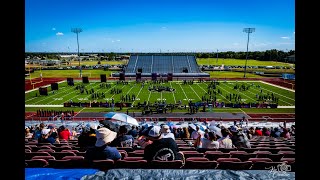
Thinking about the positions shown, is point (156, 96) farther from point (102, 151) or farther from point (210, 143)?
point (102, 151)

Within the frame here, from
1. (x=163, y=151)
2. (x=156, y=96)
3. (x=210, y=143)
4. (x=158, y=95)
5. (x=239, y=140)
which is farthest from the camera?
(x=158, y=95)

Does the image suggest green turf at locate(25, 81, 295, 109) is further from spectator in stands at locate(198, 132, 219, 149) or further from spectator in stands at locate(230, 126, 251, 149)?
spectator in stands at locate(198, 132, 219, 149)

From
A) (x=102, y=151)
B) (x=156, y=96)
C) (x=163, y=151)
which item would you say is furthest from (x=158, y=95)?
(x=163, y=151)

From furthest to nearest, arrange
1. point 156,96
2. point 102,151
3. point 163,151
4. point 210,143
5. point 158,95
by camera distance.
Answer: point 158,95 → point 156,96 → point 210,143 → point 102,151 → point 163,151

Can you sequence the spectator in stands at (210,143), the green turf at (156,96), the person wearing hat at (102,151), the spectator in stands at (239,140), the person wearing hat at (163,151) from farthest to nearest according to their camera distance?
the green turf at (156,96)
the spectator in stands at (239,140)
the spectator in stands at (210,143)
the person wearing hat at (102,151)
the person wearing hat at (163,151)

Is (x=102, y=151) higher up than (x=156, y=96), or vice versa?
(x=102, y=151)

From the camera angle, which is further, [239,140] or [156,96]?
[156,96]

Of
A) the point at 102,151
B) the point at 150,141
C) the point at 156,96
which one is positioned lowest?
the point at 156,96

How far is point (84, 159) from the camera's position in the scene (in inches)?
229

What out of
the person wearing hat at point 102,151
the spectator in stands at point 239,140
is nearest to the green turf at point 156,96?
the spectator in stands at point 239,140

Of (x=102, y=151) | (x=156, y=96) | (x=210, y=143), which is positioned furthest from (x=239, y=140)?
(x=156, y=96)

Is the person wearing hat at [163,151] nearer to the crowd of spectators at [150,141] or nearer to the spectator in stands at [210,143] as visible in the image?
the crowd of spectators at [150,141]
